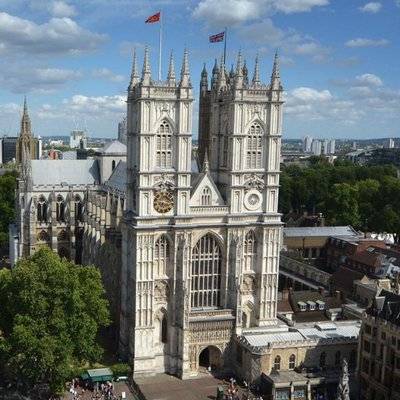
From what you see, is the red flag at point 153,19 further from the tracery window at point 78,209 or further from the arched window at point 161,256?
the tracery window at point 78,209

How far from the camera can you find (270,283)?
5909cm

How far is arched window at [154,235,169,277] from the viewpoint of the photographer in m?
55.3

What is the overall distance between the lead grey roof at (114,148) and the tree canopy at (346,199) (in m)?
43.8

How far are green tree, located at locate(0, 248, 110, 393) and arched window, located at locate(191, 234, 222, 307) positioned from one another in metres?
9.34

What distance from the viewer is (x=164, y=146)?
181 ft

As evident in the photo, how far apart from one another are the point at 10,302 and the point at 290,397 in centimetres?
2457

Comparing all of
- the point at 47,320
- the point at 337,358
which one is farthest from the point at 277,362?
the point at 47,320

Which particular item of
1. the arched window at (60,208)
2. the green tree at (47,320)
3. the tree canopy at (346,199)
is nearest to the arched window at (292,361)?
the green tree at (47,320)

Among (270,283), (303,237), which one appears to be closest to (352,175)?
(303,237)

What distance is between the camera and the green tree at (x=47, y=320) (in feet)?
153

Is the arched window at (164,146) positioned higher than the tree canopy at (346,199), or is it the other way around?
the arched window at (164,146)

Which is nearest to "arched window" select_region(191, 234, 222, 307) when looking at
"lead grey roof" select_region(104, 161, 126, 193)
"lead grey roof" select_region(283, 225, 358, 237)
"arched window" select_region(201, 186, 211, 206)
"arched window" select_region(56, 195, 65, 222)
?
"arched window" select_region(201, 186, 211, 206)

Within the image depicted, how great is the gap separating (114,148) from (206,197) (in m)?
35.9

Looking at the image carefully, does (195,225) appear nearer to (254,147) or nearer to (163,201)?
(163,201)
